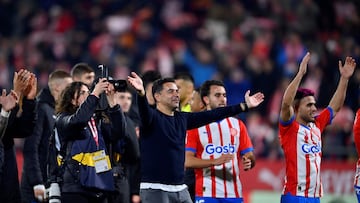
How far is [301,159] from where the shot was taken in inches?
395

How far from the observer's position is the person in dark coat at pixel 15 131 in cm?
940

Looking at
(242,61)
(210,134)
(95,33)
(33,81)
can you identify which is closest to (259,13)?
(242,61)

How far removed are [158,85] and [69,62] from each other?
9.52 meters

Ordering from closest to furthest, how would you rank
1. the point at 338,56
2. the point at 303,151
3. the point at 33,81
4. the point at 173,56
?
1. the point at 33,81
2. the point at 303,151
3. the point at 338,56
4. the point at 173,56

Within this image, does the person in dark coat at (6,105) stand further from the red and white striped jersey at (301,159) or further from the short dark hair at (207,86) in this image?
the red and white striped jersey at (301,159)

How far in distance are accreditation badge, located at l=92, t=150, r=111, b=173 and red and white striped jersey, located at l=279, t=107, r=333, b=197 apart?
1776mm

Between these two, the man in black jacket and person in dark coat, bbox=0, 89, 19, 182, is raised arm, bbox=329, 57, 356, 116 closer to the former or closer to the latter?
the man in black jacket

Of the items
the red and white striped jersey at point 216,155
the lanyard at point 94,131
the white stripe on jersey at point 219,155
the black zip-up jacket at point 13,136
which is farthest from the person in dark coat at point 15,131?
the white stripe on jersey at point 219,155

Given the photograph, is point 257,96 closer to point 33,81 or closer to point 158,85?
point 158,85

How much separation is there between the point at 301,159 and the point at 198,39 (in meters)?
9.20

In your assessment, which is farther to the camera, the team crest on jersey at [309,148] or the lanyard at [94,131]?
the team crest on jersey at [309,148]

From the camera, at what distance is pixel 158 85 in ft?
32.2

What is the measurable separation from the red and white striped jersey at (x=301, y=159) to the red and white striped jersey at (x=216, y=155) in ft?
1.99

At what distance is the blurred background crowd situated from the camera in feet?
57.1
